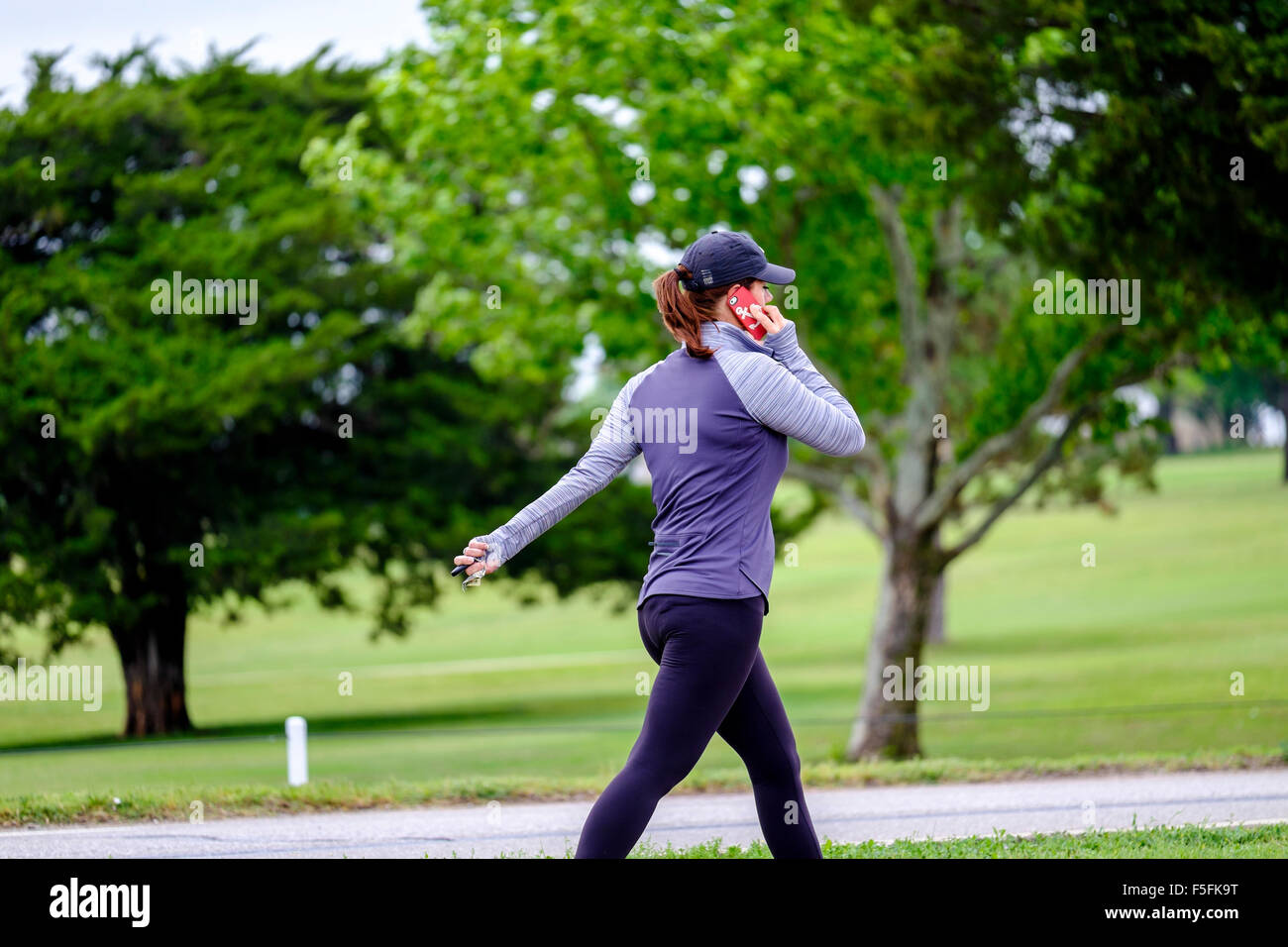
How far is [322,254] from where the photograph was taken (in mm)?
24188

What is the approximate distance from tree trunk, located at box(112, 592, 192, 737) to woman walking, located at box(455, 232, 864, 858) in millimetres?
20982

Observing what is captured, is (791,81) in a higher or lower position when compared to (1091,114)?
higher

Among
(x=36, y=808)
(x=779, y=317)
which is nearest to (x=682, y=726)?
(x=779, y=317)

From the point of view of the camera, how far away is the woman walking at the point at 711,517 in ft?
13.1

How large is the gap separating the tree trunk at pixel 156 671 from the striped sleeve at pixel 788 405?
21257mm

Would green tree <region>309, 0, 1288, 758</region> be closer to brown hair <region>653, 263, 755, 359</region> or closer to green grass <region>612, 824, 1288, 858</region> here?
green grass <region>612, 824, 1288, 858</region>

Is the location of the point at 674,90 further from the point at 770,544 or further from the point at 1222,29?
the point at 770,544

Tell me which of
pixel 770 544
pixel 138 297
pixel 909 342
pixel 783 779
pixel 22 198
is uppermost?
pixel 22 198

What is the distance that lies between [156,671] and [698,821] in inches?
725

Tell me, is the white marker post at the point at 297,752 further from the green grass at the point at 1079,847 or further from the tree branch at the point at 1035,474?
the tree branch at the point at 1035,474

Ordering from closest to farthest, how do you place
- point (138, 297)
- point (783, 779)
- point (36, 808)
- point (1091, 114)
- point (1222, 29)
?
1. point (783, 779)
2. point (36, 808)
3. point (1222, 29)
4. point (1091, 114)
5. point (138, 297)

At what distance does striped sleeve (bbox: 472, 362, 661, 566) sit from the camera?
4285 millimetres

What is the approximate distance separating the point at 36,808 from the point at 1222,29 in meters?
8.30

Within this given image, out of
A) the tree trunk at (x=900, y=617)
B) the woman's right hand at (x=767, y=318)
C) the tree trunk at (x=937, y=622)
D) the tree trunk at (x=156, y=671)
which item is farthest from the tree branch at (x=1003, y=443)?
the tree trunk at (x=937, y=622)
